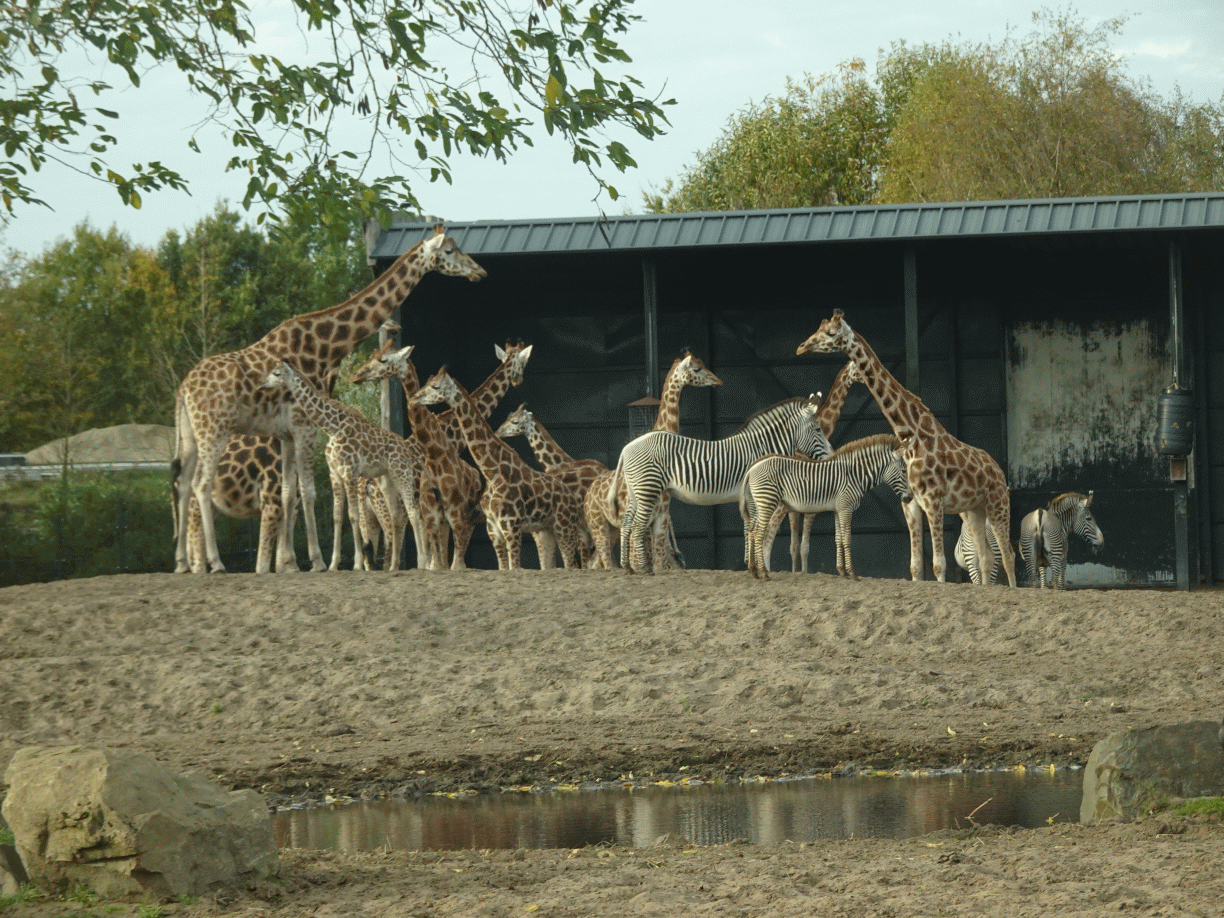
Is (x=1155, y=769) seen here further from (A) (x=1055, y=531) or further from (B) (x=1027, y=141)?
(B) (x=1027, y=141)

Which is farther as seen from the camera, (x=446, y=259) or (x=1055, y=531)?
(x=1055, y=531)

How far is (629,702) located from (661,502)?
4.43 meters

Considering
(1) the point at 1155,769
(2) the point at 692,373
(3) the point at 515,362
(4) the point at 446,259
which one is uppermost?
(4) the point at 446,259

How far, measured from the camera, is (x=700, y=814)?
22.7 ft

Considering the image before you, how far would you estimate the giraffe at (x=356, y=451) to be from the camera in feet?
44.7

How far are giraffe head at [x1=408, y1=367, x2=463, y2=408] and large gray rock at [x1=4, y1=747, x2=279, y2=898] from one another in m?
9.77

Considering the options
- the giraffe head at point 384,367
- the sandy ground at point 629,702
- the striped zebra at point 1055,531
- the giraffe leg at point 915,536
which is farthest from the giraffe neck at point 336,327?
the striped zebra at point 1055,531

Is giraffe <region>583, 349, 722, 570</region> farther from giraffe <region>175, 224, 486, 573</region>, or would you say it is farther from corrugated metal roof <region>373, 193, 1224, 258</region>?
giraffe <region>175, 224, 486, 573</region>

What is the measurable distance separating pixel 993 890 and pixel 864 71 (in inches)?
1467

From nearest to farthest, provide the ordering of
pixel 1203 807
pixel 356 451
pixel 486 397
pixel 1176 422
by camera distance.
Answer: pixel 1203 807 < pixel 356 451 < pixel 486 397 < pixel 1176 422

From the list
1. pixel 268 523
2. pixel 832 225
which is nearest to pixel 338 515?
pixel 268 523

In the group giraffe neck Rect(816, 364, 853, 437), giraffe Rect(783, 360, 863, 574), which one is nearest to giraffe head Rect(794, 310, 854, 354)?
giraffe Rect(783, 360, 863, 574)

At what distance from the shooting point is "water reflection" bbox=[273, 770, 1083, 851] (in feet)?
21.2

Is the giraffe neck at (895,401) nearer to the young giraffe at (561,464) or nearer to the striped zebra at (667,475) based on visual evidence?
the striped zebra at (667,475)
